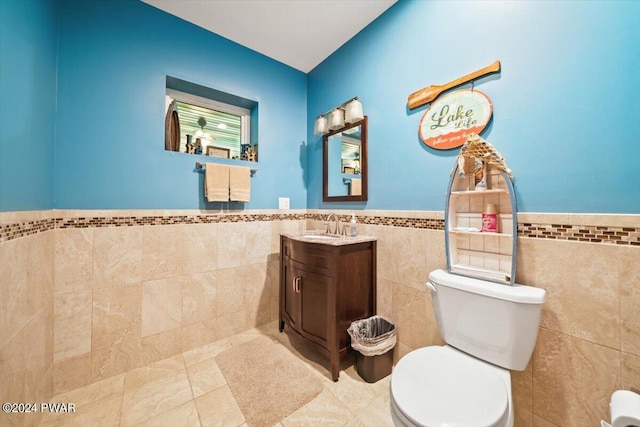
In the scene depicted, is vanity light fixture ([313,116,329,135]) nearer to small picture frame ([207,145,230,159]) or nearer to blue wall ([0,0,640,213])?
blue wall ([0,0,640,213])

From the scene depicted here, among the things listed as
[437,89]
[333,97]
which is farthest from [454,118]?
[333,97]

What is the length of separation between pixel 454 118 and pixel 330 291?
4.14 feet

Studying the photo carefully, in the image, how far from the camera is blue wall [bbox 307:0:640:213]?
2.91 ft

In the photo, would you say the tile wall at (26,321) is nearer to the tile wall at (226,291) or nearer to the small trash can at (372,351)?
the tile wall at (226,291)

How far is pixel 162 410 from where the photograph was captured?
1.25 meters

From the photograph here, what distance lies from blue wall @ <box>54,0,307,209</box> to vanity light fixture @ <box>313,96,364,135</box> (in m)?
0.66

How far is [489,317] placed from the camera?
1.02 metres

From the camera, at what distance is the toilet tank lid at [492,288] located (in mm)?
939

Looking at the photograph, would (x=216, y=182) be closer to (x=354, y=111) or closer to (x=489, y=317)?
(x=354, y=111)

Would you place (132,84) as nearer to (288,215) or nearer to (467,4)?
(288,215)

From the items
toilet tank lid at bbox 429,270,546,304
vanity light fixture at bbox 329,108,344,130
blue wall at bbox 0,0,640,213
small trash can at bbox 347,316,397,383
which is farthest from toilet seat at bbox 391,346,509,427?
vanity light fixture at bbox 329,108,344,130

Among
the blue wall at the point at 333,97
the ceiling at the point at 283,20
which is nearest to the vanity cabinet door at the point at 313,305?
the blue wall at the point at 333,97

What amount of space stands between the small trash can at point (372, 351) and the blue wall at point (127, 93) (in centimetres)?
138

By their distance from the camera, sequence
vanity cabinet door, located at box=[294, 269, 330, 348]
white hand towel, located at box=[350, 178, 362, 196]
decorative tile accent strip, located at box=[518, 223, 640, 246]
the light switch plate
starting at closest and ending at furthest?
decorative tile accent strip, located at box=[518, 223, 640, 246], vanity cabinet door, located at box=[294, 269, 330, 348], white hand towel, located at box=[350, 178, 362, 196], the light switch plate
